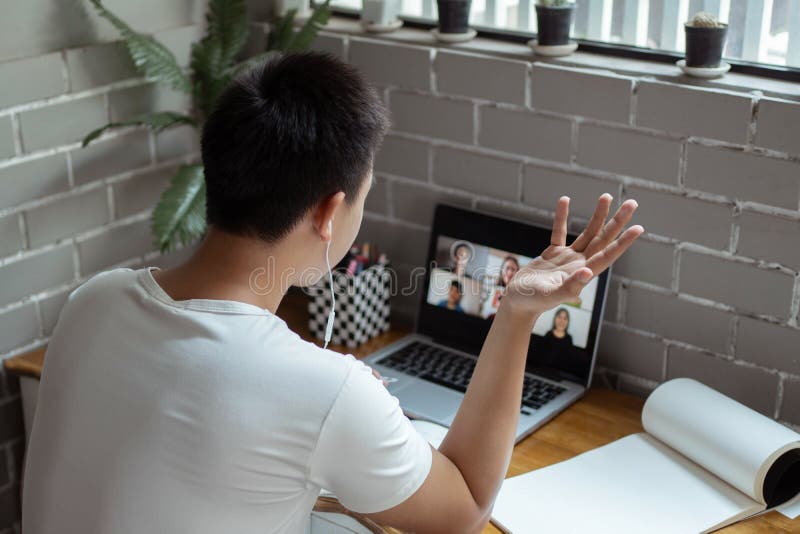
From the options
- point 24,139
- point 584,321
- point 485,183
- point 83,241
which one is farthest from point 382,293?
point 24,139

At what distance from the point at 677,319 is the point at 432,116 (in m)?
0.66

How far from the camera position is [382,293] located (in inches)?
81.4

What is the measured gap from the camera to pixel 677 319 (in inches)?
71.7

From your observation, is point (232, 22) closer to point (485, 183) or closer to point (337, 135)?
point (485, 183)

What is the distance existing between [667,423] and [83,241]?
4.03 ft

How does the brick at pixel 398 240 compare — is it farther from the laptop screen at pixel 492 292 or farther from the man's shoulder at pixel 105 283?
the man's shoulder at pixel 105 283

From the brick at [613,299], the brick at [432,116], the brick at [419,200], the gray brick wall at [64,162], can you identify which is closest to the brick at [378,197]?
the brick at [419,200]

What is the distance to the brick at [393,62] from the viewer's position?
2023mm

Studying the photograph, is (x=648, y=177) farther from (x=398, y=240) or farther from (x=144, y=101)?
(x=144, y=101)

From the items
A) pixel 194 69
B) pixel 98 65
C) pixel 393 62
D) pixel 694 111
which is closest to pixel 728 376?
pixel 694 111

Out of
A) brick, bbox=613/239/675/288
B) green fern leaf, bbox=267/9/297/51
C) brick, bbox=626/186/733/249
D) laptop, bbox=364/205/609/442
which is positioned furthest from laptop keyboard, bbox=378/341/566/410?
green fern leaf, bbox=267/9/297/51

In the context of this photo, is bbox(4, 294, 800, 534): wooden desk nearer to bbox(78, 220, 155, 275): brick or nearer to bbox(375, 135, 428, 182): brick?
bbox(78, 220, 155, 275): brick

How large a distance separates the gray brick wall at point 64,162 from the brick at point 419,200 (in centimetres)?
52

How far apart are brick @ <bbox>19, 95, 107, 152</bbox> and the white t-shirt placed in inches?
33.1
